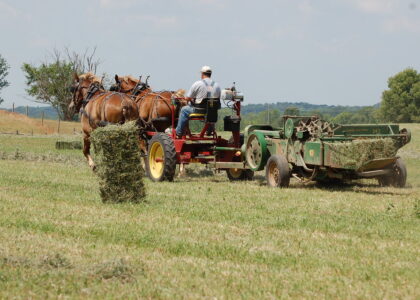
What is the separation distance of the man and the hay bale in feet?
12.9

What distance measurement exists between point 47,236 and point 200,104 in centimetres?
757

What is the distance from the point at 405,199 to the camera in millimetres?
11695

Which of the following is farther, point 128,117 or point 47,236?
point 128,117

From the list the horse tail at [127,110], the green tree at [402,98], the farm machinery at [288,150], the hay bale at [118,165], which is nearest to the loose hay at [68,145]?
the horse tail at [127,110]

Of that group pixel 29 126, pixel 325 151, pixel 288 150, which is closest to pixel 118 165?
pixel 325 151

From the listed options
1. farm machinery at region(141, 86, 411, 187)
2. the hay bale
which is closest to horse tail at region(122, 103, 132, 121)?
farm machinery at region(141, 86, 411, 187)

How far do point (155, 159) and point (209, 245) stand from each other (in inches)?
325

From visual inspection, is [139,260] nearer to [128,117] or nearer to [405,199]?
[405,199]

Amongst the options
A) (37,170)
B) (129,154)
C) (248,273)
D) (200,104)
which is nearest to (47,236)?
(248,273)

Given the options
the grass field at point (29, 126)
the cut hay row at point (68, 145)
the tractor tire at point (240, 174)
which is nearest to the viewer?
the tractor tire at point (240, 174)

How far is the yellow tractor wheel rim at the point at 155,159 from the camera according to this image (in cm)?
1548

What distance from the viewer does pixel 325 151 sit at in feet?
41.0

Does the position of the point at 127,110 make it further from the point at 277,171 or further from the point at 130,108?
the point at 277,171

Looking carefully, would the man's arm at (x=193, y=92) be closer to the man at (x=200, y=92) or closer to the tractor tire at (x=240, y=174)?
the man at (x=200, y=92)
